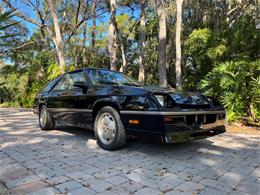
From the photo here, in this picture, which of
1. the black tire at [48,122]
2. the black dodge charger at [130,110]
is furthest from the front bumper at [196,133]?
the black tire at [48,122]

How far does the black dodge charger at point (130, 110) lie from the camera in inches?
137

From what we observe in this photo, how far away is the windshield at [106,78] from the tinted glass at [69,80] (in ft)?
0.72

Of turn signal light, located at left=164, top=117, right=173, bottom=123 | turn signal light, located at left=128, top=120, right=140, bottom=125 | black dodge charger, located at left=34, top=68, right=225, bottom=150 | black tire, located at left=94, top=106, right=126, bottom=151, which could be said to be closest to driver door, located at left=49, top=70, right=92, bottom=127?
black dodge charger, located at left=34, top=68, right=225, bottom=150

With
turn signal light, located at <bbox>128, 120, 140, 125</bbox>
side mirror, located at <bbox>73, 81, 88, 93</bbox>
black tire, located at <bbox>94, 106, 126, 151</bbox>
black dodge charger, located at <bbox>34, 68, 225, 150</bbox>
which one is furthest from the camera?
side mirror, located at <bbox>73, 81, 88, 93</bbox>

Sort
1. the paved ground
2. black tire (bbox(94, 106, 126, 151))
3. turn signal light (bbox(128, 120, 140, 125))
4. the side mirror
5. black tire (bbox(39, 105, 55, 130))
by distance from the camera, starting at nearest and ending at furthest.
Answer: the paved ground, turn signal light (bbox(128, 120, 140, 125)), black tire (bbox(94, 106, 126, 151)), the side mirror, black tire (bbox(39, 105, 55, 130))

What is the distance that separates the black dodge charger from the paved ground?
1.28ft

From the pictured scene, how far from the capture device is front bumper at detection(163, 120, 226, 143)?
3.40m

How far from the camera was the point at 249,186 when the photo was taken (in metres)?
2.80

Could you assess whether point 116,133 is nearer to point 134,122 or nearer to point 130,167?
point 134,122

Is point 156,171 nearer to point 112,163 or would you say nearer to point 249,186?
point 112,163

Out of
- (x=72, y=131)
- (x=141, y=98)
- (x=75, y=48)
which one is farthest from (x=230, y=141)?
(x=75, y=48)

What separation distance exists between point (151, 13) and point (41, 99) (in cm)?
1781

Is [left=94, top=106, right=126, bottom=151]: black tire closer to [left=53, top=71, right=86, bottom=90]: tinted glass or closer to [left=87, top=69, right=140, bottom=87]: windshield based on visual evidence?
[left=87, top=69, right=140, bottom=87]: windshield

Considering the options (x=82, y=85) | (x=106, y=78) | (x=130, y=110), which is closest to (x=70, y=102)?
(x=82, y=85)
